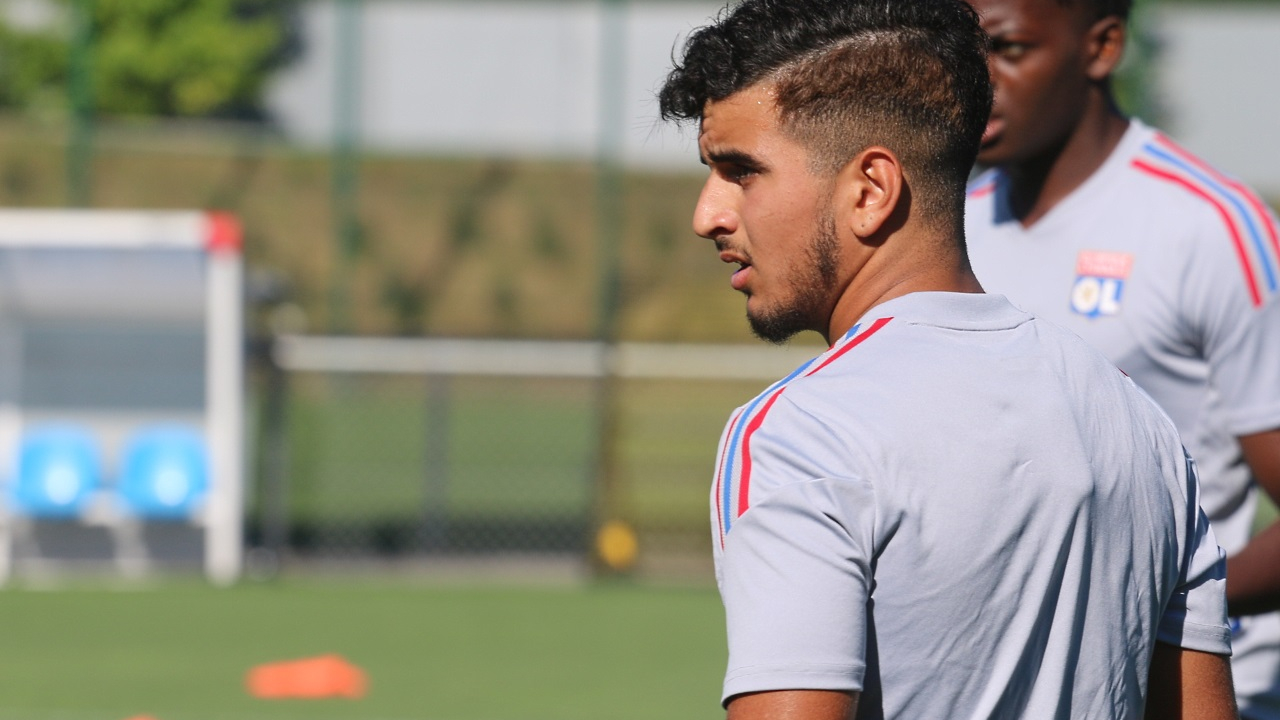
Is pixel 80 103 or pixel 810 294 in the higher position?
pixel 810 294

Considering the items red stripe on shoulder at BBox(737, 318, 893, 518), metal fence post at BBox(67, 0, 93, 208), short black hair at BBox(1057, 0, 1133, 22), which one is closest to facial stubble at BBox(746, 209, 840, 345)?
red stripe on shoulder at BBox(737, 318, 893, 518)

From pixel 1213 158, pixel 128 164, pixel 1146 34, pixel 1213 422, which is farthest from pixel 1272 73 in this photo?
pixel 1213 422

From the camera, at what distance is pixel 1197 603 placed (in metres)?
1.72

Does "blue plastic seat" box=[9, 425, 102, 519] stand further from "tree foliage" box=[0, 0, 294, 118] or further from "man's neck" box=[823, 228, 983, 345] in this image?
"man's neck" box=[823, 228, 983, 345]

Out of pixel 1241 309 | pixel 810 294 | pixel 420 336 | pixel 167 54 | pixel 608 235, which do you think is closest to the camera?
pixel 810 294

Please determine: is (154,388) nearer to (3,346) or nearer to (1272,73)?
(3,346)

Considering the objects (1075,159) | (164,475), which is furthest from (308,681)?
(1075,159)

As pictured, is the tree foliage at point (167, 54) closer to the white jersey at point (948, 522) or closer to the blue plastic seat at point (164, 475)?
the blue plastic seat at point (164, 475)

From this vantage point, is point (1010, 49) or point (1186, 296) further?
point (1010, 49)

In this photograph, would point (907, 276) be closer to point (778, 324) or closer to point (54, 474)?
point (778, 324)

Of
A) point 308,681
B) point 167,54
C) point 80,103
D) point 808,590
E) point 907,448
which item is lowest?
point 308,681

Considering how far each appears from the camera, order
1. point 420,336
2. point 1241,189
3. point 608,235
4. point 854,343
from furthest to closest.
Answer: point 608,235
point 420,336
point 1241,189
point 854,343

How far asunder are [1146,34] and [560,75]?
517cm

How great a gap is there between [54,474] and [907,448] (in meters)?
10.2
